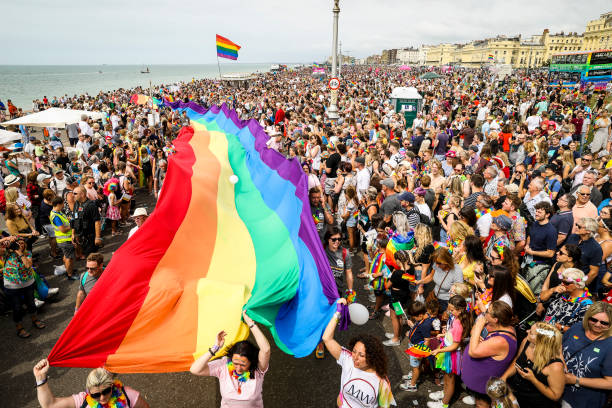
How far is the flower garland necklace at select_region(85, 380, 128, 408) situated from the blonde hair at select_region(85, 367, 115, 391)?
0.56 feet

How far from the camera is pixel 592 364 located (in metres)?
2.91

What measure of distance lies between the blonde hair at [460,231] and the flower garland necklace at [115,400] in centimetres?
439

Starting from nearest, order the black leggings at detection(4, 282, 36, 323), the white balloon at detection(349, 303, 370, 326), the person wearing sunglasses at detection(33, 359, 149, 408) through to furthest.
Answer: the person wearing sunglasses at detection(33, 359, 149, 408) → the white balloon at detection(349, 303, 370, 326) → the black leggings at detection(4, 282, 36, 323)

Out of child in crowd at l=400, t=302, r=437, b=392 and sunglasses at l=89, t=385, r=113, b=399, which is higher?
sunglasses at l=89, t=385, r=113, b=399

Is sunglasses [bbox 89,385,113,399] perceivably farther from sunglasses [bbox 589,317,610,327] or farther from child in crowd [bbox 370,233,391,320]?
sunglasses [bbox 589,317,610,327]

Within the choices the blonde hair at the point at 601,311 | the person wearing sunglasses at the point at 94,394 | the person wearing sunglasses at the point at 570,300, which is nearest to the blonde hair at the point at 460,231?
the person wearing sunglasses at the point at 570,300

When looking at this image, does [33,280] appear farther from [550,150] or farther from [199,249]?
[550,150]

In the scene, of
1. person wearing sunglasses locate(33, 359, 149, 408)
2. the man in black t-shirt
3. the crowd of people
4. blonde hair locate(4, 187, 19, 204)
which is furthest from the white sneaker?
blonde hair locate(4, 187, 19, 204)

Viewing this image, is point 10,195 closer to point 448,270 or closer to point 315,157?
point 315,157

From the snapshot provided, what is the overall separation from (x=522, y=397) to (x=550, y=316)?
118 cm

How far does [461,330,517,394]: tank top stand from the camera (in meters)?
3.01

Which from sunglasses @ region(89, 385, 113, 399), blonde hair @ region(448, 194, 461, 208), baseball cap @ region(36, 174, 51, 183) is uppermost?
blonde hair @ region(448, 194, 461, 208)

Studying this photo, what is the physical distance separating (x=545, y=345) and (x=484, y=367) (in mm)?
611

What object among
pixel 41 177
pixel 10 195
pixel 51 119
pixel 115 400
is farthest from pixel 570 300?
pixel 51 119
